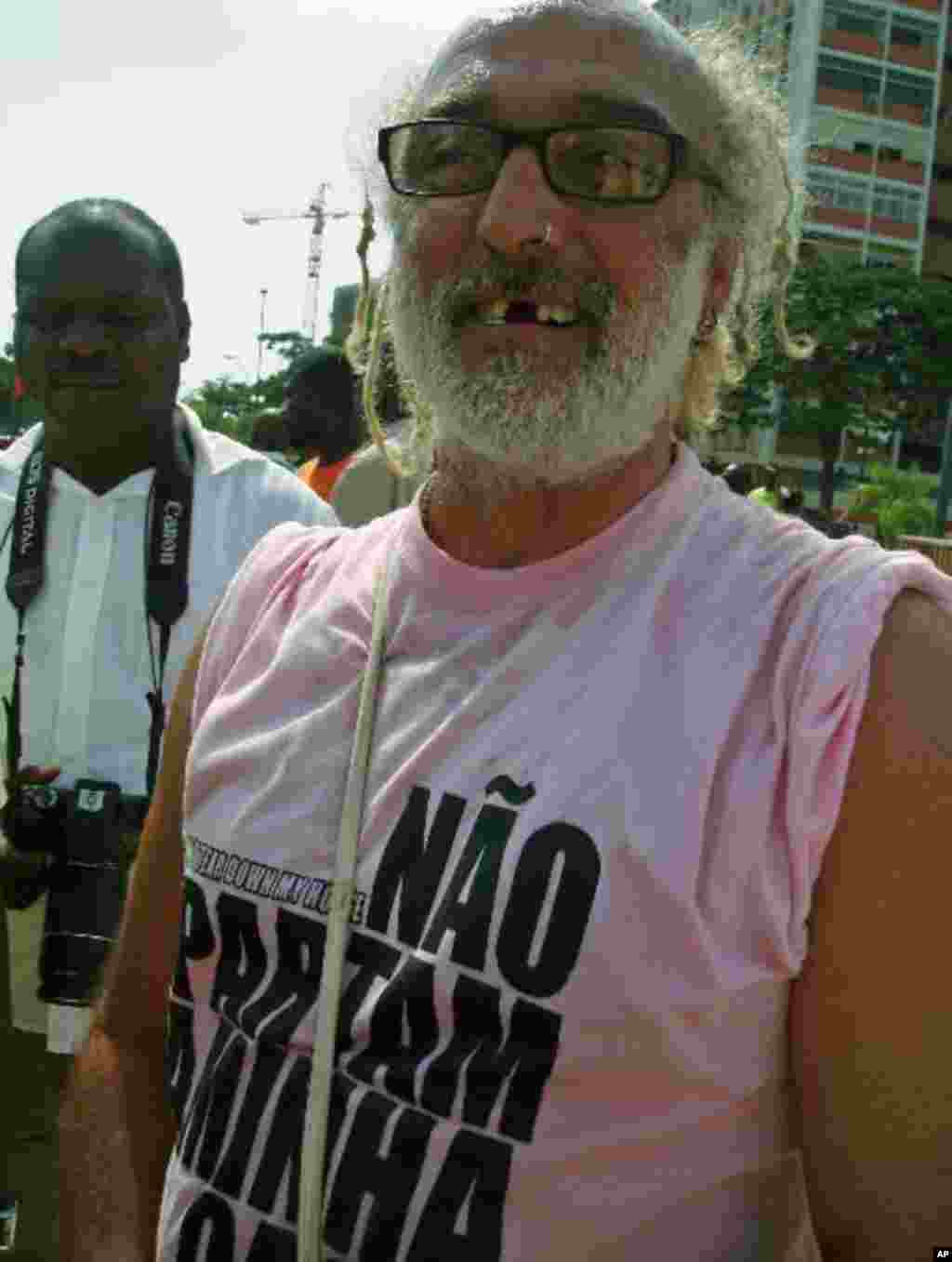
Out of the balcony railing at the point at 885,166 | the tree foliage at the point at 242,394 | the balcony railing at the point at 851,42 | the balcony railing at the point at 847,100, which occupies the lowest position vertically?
the tree foliage at the point at 242,394

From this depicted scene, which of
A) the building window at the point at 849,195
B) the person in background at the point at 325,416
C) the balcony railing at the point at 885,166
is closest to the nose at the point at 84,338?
the person in background at the point at 325,416

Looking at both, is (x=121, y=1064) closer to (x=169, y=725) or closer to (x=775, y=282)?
(x=169, y=725)

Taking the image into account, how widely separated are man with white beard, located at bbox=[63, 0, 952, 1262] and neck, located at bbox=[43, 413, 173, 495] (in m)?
1.06

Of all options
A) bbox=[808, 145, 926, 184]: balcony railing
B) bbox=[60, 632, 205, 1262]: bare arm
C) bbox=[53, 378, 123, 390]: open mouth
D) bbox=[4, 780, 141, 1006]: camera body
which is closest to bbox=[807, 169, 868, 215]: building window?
bbox=[808, 145, 926, 184]: balcony railing

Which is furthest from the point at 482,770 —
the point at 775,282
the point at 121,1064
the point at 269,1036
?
the point at 775,282

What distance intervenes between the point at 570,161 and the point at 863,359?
4926cm

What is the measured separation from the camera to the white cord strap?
1490 millimetres

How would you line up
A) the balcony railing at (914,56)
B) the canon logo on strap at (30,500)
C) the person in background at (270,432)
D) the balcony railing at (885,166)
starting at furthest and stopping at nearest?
1. the balcony railing at (914,56)
2. the balcony railing at (885,166)
3. the person in background at (270,432)
4. the canon logo on strap at (30,500)

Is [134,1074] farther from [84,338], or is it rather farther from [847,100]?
[847,100]

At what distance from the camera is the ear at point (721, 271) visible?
1.88 metres

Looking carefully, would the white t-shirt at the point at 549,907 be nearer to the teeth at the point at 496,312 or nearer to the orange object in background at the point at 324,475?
the teeth at the point at 496,312

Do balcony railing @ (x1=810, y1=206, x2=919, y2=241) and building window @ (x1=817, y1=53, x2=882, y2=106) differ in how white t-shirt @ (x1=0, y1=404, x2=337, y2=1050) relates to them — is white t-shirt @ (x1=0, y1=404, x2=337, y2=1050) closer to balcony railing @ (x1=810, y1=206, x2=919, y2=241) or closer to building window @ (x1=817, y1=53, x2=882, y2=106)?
balcony railing @ (x1=810, y1=206, x2=919, y2=241)

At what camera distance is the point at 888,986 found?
1.33 metres

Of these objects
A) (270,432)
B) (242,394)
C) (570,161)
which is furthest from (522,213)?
(242,394)
